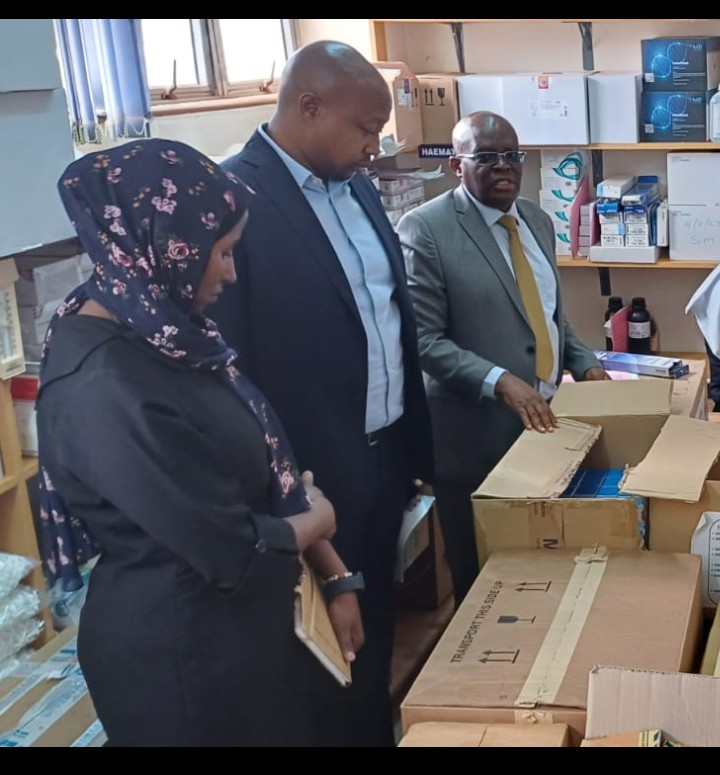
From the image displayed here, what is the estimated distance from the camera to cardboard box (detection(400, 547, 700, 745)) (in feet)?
4.00

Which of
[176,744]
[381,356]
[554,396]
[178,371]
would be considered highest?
[178,371]

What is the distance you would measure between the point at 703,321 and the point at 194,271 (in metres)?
1.90

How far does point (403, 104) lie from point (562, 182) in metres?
0.53

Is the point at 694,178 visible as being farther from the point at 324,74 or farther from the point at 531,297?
the point at 324,74

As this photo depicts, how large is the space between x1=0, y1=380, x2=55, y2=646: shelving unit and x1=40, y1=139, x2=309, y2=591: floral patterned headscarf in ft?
1.14

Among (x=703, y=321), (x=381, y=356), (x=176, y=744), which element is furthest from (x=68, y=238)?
(x=703, y=321)

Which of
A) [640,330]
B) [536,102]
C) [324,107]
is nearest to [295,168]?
[324,107]

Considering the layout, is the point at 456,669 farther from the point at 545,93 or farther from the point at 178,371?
the point at 545,93

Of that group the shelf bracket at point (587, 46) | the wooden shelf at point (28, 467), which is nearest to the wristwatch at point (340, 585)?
the wooden shelf at point (28, 467)

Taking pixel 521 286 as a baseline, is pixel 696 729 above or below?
below

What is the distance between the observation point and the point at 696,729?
3.71 feet

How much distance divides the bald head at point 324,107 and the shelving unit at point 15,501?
0.54 meters

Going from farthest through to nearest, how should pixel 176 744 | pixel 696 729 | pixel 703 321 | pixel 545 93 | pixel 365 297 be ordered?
pixel 545 93 < pixel 703 321 < pixel 365 297 < pixel 176 744 < pixel 696 729

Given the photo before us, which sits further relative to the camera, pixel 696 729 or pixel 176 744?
pixel 176 744
